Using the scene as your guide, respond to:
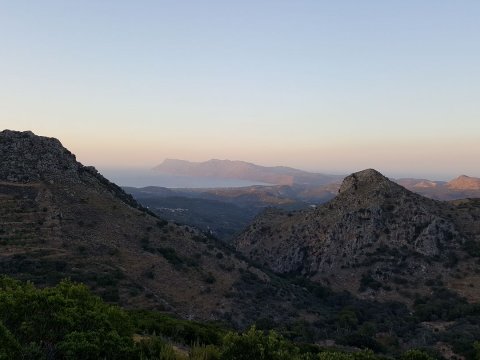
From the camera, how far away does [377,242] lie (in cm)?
8456

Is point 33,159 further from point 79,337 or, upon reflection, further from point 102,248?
point 79,337

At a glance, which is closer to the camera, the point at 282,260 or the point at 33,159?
the point at 33,159

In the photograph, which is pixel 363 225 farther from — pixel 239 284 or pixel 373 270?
pixel 239 284

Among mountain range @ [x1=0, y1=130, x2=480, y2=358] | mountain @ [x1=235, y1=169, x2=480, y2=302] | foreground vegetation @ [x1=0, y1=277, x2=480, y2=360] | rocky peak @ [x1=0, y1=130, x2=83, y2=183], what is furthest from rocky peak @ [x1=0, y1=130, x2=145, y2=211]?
foreground vegetation @ [x1=0, y1=277, x2=480, y2=360]

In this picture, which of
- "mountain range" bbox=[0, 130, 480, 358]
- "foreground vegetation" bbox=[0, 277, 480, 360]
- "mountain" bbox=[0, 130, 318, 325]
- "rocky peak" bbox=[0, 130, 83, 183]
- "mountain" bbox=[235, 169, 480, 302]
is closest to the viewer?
"foreground vegetation" bbox=[0, 277, 480, 360]

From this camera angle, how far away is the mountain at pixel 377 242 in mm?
74875

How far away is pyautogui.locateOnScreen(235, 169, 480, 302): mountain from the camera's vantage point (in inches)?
2948

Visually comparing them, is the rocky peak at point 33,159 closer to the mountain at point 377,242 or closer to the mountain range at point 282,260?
the mountain range at point 282,260

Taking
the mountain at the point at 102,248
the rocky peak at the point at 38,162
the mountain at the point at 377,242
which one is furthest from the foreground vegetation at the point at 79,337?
the mountain at the point at 377,242

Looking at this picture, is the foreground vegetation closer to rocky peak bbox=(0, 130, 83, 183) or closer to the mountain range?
the mountain range

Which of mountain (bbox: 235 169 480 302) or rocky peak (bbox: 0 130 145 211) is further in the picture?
mountain (bbox: 235 169 480 302)

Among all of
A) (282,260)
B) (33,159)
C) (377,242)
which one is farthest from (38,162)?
(377,242)

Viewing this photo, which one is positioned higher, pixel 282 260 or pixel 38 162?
pixel 38 162

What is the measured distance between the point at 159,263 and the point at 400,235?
53022 mm
